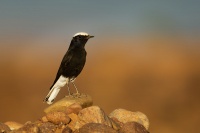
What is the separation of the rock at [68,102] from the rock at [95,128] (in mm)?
1884

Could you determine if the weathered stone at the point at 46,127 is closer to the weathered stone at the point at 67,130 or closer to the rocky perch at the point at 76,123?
the rocky perch at the point at 76,123

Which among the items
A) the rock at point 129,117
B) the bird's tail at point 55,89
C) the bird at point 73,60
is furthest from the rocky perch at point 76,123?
the bird's tail at point 55,89

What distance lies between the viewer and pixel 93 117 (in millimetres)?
13898

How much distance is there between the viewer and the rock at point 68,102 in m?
15.3

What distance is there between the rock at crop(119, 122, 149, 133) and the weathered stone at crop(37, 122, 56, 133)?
5.96 feet

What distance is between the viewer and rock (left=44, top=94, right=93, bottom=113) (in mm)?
15312

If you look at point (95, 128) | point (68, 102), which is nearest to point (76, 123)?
point (95, 128)

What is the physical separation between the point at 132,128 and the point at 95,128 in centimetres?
138

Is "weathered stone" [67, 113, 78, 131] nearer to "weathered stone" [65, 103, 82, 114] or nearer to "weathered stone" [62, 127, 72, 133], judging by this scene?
"weathered stone" [65, 103, 82, 114]

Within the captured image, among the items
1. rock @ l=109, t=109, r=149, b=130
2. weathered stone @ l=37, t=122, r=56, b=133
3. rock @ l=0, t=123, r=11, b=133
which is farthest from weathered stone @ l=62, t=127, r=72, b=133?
rock @ l=109, t=109, r=149, b=130

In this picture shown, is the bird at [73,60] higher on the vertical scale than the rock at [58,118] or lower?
higher

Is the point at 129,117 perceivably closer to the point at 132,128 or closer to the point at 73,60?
the point at 132,128

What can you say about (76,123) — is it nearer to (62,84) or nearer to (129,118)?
(129,118)

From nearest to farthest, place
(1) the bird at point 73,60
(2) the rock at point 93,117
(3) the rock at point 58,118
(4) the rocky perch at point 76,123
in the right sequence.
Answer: (4) the rocky perch at point 76,123 < (2) the rock at point 93,117 < (3) the rock at point 58,118 < (1) the bird at point 73,60
